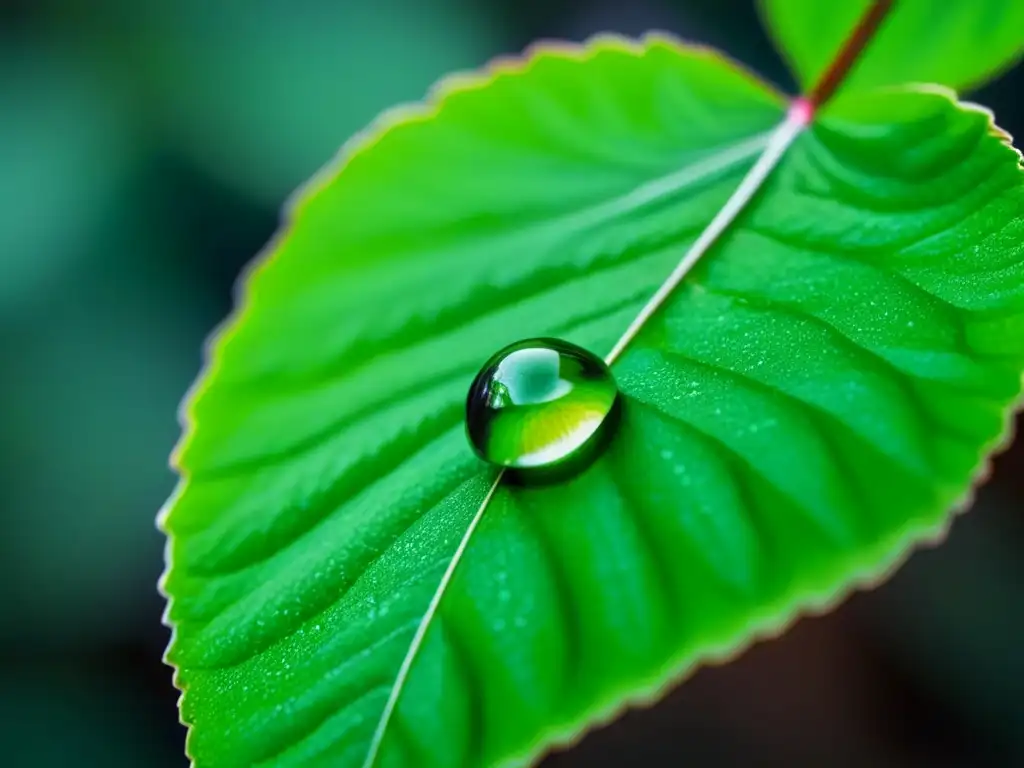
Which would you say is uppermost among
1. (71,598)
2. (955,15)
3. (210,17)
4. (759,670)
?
(210,17)

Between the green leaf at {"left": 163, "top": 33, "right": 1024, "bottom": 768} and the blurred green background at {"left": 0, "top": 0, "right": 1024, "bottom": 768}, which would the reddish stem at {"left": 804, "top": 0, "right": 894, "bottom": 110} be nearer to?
the green leaf at {"left": 163, "top": 33, "right": 1024, "bottom": 768}

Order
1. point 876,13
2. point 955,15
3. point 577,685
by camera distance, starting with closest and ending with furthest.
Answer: point 577,685
point 876,13
point 955,15

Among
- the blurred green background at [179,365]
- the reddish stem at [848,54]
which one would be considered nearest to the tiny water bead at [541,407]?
the reddish stem at [848,54]

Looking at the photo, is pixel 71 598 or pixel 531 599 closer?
pixel 531 599

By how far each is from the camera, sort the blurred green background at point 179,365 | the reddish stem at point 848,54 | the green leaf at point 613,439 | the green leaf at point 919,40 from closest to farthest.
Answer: the green leaf at point 613,439 → the reddish stem at point 848,54 → the green leaf at point 919,40 → the blurred green background at point 179,365

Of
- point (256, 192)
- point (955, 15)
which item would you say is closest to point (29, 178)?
point (256, 192)

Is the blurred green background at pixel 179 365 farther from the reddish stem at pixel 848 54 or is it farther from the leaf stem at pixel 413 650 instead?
the leaf stem at pixel 413 650

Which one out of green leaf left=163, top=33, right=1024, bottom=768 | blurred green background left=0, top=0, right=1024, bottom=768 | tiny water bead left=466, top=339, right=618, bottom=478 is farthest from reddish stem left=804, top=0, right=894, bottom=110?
blurred green background left=0, top=0, right=1024, bottom=768

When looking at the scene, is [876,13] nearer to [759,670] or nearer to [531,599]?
[531,599]
